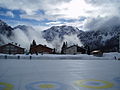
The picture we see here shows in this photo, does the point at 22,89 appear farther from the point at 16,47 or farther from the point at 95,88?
the point at 16,47

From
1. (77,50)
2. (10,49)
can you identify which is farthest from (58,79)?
(77,50)

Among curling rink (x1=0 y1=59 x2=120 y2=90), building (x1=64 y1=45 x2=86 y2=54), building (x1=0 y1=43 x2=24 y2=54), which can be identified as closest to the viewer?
curling rink (x1=0 y1=59 x2=120 y2=90)

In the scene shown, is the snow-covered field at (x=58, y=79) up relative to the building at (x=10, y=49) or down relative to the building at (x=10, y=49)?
down

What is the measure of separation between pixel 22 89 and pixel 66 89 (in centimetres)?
150

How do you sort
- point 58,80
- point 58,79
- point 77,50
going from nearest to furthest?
point 58,80 < point 58,79 < point 77,50

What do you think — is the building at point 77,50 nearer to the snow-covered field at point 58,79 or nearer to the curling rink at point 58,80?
the snow-covered field at point 58,79

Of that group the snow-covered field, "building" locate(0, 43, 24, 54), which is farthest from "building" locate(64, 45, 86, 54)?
Answer: the snow-covered field

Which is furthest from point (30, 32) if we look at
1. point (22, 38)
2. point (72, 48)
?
point (72, 48)

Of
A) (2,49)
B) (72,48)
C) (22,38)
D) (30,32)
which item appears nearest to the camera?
(2,49)

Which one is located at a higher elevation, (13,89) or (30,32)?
(30,32)

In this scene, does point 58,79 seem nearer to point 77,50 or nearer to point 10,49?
point 10,49

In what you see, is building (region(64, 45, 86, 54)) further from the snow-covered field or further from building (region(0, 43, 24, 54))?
the snow-covered field

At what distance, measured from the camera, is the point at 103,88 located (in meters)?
5.27

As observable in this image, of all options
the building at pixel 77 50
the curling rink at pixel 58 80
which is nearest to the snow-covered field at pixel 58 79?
the curling rink at pixel 58 80
